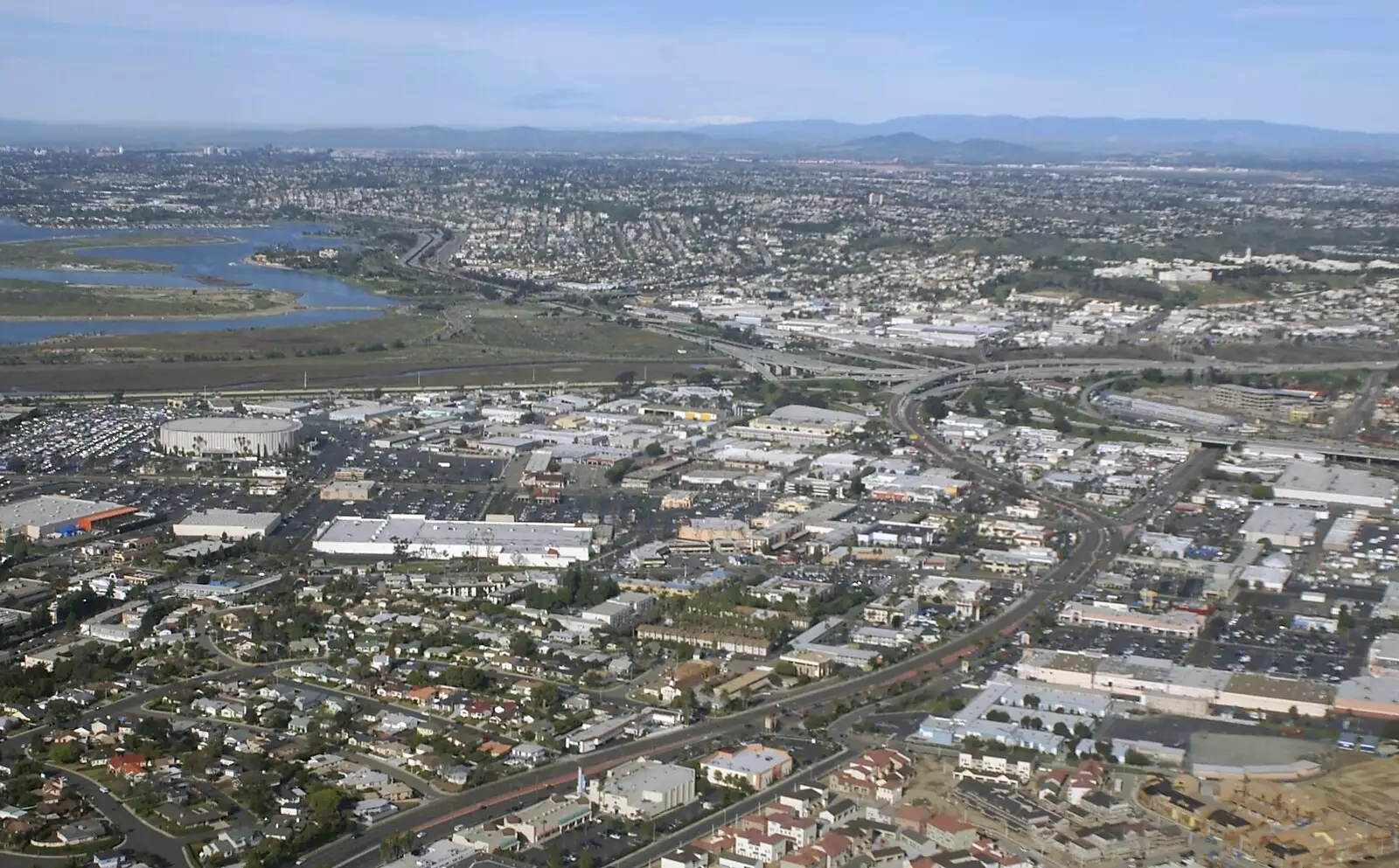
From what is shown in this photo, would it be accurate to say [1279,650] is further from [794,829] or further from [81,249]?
[81,249]

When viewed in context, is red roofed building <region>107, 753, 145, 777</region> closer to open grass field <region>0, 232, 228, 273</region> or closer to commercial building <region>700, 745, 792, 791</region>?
commercial building <region>700, 745, 792, 791</region>

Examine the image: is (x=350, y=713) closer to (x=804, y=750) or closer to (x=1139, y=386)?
(x=804, y=750)

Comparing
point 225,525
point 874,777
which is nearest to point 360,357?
point 225,525

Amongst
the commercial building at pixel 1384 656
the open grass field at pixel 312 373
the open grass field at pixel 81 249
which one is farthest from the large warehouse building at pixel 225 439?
the open grass field at pixel 81 249

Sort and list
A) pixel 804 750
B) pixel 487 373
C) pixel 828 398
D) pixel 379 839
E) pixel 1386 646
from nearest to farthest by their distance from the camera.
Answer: pixel 379 839
pixel 804 750
pixel 1386 646
pixel 828 398
pixel 487 373

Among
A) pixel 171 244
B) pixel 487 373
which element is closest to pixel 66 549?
pixel 487 373

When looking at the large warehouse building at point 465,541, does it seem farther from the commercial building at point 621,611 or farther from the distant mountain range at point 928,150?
the distant mountain range at point 928,150
